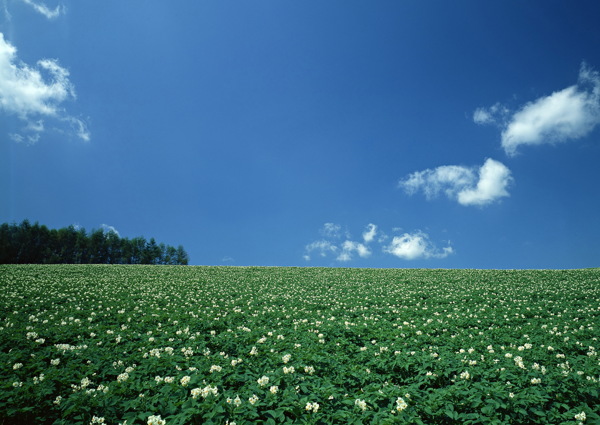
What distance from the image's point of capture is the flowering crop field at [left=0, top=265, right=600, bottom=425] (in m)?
5.15

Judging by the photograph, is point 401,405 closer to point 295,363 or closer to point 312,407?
point 312,407

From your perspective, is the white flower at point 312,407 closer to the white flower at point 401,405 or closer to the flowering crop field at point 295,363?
the flowering crop field at point 295,363

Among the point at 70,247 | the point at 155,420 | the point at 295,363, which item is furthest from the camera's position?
the point at 70,247

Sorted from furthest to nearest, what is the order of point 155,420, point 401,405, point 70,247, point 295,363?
point 70,247
point 295,363
point 401,405
point 155,420

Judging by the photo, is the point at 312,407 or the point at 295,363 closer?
the point at 312,407

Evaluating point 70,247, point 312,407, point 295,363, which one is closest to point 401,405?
point 312,407

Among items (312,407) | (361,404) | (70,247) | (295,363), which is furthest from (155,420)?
(70,247)

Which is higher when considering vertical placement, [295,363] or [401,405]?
[401,405]

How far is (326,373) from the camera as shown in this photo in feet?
23.8

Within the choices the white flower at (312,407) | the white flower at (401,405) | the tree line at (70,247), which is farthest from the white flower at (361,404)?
the tree line at (70,247)

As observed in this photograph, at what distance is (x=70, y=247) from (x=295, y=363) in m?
99.1

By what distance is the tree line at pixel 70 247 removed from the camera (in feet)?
242

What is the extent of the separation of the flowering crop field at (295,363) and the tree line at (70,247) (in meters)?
81.6

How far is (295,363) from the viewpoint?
754cm
